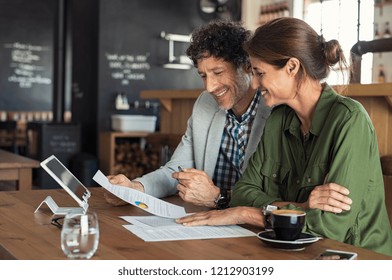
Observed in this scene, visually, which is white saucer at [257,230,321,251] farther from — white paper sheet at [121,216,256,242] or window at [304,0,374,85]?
window at [304,0,374,85]

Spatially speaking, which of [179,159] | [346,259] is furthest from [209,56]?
[346,259]

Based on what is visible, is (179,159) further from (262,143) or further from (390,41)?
(390,41)

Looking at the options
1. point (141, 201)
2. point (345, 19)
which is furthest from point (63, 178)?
point (345, 19)

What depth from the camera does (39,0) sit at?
11328 mm

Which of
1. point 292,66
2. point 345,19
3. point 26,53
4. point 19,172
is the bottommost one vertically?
point 19,172

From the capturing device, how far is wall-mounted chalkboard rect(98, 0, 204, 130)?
7.48 meters

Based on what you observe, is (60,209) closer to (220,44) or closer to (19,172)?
(220,44)

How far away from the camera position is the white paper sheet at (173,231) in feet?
4.89

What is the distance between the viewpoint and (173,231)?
1551mm

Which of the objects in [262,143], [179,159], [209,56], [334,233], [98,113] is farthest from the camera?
[98,113]

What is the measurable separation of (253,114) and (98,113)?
519 cm

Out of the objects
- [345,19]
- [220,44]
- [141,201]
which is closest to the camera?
[141,201]

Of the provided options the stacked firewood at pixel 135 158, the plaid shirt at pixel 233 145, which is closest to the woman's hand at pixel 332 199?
the plaid shirt at pixel 233 145

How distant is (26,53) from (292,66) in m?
10.1
